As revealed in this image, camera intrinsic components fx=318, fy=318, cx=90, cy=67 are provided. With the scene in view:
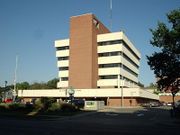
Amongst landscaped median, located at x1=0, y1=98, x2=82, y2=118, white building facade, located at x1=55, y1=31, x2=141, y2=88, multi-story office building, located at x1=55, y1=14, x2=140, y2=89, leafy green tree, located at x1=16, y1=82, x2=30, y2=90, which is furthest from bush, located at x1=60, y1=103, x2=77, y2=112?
leafy green tree, located at x1=16, y1=82, x2=30, y2=90

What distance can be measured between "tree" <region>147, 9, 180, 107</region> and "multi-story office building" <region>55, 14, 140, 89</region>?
49704 millimetres

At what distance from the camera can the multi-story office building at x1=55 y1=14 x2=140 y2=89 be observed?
8650 cm

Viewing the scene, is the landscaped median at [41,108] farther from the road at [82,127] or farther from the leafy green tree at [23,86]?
the leafy green tree at [23,86]

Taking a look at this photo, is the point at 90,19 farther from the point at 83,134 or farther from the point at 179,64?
the point at 83,134

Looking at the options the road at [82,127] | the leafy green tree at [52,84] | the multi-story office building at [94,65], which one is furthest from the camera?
the leafy green tree at [52,84]

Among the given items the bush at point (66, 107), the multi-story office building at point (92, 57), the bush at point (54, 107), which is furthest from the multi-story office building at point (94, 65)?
the bush at point (54, 107)

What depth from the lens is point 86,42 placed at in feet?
286

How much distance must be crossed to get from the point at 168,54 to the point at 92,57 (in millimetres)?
51597

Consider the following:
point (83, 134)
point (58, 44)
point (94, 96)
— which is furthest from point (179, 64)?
point (58, 44)

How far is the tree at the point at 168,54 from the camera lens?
33.8 metres

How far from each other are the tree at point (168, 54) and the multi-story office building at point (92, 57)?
4970cm

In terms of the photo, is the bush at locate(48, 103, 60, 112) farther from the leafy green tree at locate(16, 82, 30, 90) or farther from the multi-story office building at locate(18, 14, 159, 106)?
the leafy green tree at locate(16, 82, 30, 90)

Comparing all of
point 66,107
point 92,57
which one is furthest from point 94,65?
point 66,107

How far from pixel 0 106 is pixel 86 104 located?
16.8m
